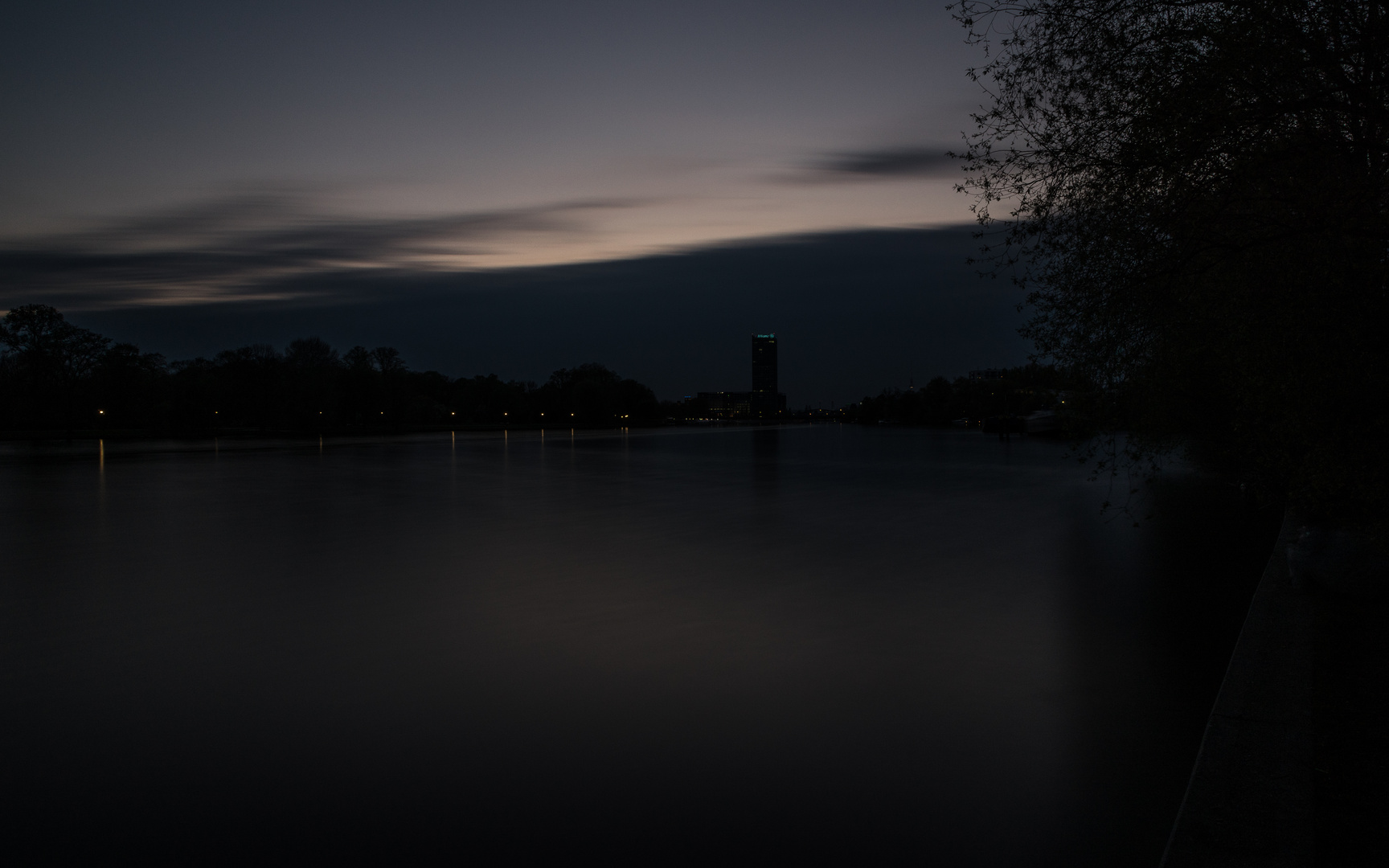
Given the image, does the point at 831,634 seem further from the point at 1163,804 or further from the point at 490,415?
the point at 490,415

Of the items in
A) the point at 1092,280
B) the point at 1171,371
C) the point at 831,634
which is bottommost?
Result: the point at 831,634

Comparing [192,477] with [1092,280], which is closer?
[1092,280]

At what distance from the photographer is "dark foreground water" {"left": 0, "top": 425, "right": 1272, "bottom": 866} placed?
4828mm

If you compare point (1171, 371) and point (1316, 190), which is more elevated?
point (1316, 190)

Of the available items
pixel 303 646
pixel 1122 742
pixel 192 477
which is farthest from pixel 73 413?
pixel 1122 742

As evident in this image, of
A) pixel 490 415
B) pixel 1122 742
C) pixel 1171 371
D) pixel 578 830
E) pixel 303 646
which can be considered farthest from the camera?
pixel 490 415

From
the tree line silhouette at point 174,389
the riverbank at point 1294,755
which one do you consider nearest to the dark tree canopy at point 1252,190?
the riverbank at point 1294,755

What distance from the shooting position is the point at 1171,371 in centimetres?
1204

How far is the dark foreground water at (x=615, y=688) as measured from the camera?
483 cm

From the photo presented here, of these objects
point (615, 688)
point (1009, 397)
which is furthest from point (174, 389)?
point (615, 688)

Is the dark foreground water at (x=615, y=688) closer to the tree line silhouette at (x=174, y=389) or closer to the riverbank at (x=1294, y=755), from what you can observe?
the riverbank at (x=1294, y=755)

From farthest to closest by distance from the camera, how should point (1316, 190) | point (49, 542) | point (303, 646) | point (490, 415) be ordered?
point (490, 415) → point (49, 542) → point (303, 646) → point (1316, 190)

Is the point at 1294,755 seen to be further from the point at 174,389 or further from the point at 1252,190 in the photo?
the point at 174,389

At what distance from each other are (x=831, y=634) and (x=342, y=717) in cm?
469
